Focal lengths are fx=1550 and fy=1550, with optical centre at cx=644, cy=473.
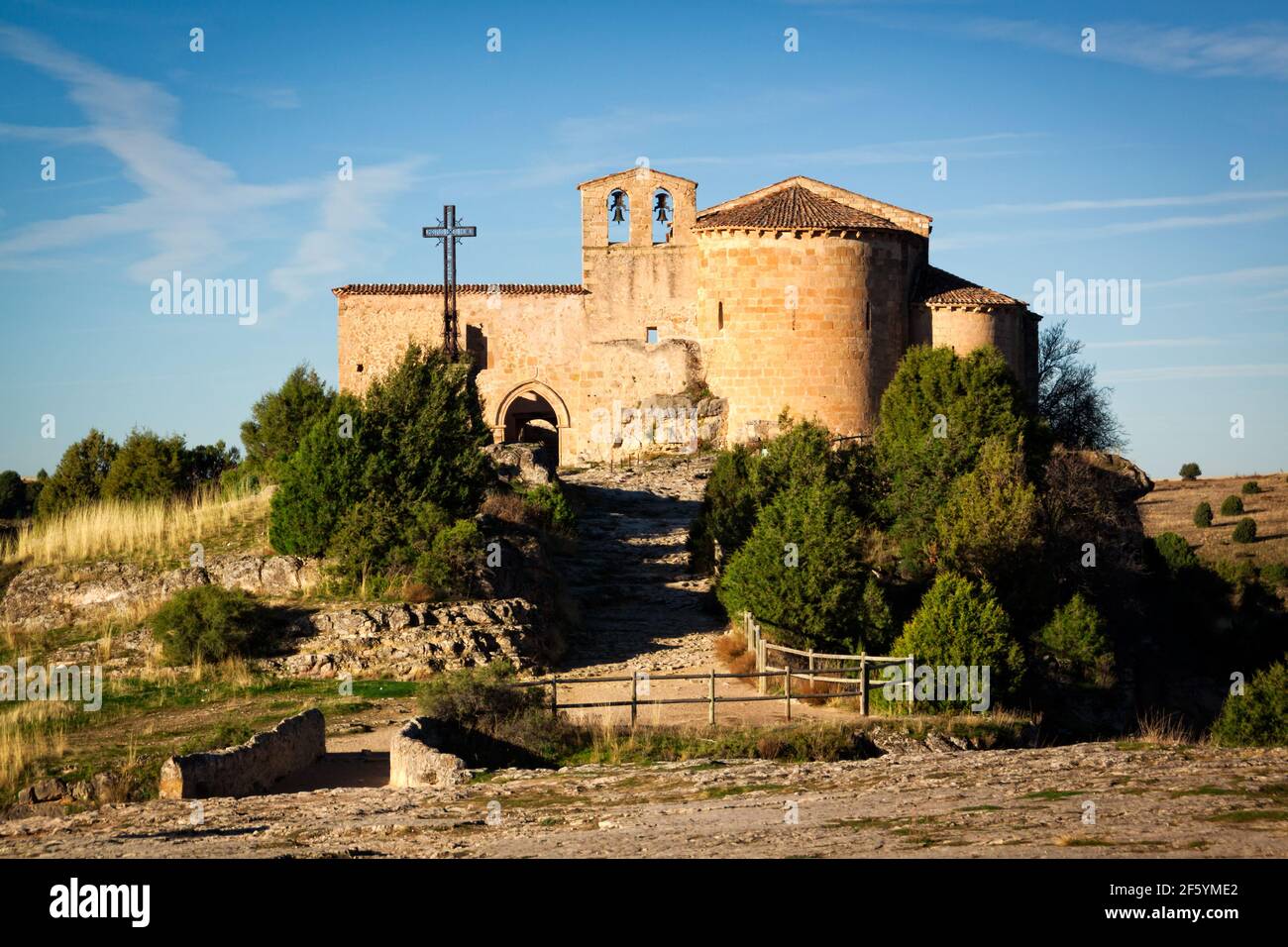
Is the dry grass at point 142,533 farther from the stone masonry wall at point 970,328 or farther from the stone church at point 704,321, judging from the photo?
the stone masonry wall at point 970,328

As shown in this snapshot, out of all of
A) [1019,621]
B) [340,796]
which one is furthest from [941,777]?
[1019,621]

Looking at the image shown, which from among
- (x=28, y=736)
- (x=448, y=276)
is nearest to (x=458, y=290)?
(x=448, y=276)

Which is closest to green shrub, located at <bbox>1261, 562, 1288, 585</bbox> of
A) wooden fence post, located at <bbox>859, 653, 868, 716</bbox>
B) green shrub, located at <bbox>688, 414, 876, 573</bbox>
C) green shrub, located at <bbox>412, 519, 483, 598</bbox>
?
green shrub, located at <bbox>688, 414, 876, 573</bbox>

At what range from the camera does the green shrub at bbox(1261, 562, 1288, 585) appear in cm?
4672

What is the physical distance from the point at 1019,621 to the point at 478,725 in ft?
46.5

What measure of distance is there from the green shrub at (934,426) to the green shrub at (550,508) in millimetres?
6466

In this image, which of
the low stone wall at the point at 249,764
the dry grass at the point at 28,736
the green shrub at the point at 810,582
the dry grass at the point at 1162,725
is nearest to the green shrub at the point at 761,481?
the green shrub at the point at 810,582

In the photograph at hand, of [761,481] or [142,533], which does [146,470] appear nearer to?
[142,533]

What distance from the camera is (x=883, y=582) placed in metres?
28.2

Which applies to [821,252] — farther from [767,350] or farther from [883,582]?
[883,582]

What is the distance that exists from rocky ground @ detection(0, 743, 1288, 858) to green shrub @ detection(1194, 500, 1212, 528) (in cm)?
4589

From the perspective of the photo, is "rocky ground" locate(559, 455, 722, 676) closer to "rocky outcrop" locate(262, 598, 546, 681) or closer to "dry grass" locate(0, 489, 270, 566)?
"rocky outcrop" locate(262, 598, 546, 681)

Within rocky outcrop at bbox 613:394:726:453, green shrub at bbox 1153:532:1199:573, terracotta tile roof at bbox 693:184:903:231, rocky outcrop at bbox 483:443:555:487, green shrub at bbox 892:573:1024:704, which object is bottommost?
green shrub at bbox 892:573:1024:704

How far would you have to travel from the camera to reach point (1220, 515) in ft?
205
